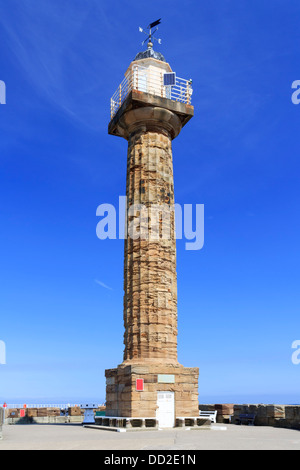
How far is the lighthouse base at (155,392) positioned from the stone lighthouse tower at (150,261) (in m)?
0.04

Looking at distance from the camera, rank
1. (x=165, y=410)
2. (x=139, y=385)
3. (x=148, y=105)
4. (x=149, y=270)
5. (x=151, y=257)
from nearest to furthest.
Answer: (x=139, y=385) < (x=165, y=410) < (x=149, y=270) < (x=151, y=257) < (x=148, y=105)

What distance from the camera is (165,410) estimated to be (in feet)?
67.3

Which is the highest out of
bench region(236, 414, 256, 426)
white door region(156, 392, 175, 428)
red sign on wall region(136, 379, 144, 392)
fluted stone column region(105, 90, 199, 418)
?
Result: fluted stone column region(105, 90, 199, 418)

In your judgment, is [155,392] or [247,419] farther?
[247,419]

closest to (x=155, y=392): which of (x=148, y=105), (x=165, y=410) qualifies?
(x=165, y=410)

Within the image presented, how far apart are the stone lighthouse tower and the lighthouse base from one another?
0.04 m

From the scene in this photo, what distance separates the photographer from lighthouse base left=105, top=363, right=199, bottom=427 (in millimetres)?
20047

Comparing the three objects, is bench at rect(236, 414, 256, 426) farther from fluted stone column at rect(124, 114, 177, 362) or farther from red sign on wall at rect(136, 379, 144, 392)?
red sign on wall at rect(136, 379, 144, 392)

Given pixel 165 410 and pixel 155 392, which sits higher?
pixel 155 392

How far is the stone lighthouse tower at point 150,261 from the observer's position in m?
20.6

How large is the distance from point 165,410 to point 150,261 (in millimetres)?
6950

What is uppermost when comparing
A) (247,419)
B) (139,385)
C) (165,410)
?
(139,385)

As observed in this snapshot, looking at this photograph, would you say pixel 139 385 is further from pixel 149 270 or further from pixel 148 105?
pixel 148 105

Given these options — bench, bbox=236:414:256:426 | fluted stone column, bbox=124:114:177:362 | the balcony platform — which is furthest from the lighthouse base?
the balcony platform
